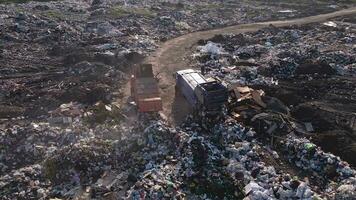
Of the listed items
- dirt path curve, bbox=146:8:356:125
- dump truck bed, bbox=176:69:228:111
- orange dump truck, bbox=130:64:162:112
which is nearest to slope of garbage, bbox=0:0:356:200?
orange dump truck, bbox=130:64:162:112

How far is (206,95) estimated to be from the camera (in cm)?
2134

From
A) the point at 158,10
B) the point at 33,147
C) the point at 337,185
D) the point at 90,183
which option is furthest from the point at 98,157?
the point at 158,10

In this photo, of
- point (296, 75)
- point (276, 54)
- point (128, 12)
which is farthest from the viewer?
point (128, 12)

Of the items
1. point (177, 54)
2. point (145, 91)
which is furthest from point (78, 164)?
point (177, 54)

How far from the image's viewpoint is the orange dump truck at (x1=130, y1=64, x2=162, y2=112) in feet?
74.2

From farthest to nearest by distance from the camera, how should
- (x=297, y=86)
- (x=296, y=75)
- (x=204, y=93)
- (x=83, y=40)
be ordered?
1. (x=83, y=40)
2. (x=296, y=75)
3. (x=297, y=86)
4. (x=204, y=93)

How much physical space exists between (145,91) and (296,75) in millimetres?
10489

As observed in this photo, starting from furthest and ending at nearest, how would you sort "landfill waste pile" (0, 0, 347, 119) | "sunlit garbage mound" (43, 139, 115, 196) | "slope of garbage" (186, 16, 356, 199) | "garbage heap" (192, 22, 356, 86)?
"garbage heap" (192, 22, 356, 86), "landfill waste pile" (0, 0, 347, 119), "slope of garbage" (186, 16, 356, 199), "sunlit garbage mound" (43, 139, 115, 196)

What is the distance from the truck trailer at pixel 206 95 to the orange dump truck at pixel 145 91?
1691mm

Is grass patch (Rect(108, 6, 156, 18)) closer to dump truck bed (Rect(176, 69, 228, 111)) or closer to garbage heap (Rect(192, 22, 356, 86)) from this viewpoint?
garbage heap (Rect(192, 22, 356, 86))

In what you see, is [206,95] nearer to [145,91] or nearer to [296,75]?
[145,91]

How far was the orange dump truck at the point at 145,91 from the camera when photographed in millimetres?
22625

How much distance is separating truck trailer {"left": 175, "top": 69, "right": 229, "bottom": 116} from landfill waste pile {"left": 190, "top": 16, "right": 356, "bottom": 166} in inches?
47.1

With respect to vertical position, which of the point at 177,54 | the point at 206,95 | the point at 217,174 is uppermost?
the point at 206,95
